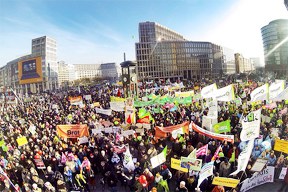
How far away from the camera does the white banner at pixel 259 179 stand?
317 inches

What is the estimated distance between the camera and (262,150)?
370 inches

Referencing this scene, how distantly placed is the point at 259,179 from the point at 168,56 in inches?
3617

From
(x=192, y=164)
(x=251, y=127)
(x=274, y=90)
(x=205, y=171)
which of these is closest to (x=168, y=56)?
(x=274, y=90)

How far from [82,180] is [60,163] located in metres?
2.02

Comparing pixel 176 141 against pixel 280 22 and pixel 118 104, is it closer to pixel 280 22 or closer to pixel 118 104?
pixel 118 104

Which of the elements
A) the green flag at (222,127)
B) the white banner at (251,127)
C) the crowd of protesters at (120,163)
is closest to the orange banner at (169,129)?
the crowd of protesters at (120,163)

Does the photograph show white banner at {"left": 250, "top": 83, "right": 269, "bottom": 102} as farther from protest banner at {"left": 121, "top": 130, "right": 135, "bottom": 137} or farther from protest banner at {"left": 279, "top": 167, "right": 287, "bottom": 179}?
protest banner at {"left": 121, "top": 130, "right": 135, "bottom": 137}

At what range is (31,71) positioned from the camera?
267 ft

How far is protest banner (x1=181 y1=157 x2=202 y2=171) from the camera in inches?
324

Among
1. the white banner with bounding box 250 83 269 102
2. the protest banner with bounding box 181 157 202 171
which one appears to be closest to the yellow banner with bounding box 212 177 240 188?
the protest banner with bounding box 181 157 202 171

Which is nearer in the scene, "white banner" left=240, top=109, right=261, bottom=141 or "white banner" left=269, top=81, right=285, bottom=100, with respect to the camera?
"white banner" left=240, top=109, right=261, bottom=141

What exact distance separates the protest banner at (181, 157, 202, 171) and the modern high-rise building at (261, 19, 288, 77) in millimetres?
91536

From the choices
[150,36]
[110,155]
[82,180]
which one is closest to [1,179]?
[82,180]

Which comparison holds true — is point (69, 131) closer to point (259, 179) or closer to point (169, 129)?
point (169, 129)
